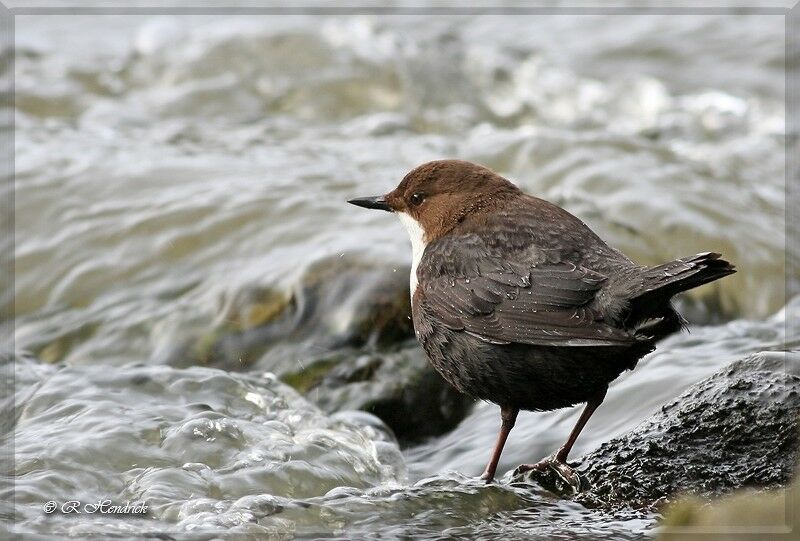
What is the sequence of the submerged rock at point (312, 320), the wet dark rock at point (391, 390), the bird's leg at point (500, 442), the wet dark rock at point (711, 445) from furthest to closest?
the submerged rock at point (312, 320), the wet dark rock at point (391, 390), the bird's leg at point (500, 442), the wet dark rock at point (711, 445)

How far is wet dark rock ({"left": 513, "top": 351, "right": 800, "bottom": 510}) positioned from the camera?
361 centimetres

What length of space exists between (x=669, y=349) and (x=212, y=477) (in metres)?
2.49

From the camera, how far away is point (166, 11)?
1216cm

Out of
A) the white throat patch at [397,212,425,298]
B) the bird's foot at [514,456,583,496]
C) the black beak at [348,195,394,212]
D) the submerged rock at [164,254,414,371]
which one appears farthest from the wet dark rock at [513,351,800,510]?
the submerged rock at [164,254,414,371]

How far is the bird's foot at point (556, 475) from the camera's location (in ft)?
12.7

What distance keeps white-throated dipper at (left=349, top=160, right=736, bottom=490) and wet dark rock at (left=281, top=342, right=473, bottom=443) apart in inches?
34.7

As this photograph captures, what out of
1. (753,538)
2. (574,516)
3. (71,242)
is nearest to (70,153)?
(71,242)

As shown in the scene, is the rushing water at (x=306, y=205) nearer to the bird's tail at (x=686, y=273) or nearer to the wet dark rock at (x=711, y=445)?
the wet dark rock at (x=711, y=445)

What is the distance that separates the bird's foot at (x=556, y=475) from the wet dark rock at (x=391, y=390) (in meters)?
1.03

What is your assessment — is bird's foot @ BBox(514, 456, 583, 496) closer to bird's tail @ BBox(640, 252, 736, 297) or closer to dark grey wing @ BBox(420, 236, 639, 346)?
dark grey wing @ BBox(420, 236, 639, 346)

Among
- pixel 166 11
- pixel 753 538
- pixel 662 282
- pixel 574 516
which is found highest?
pixel 166 11

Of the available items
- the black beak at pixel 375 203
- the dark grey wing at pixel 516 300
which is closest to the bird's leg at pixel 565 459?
the dark grey wing at pixel 516 300

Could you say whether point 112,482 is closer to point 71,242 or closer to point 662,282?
point 662,282

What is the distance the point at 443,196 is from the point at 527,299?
862 millimetres
